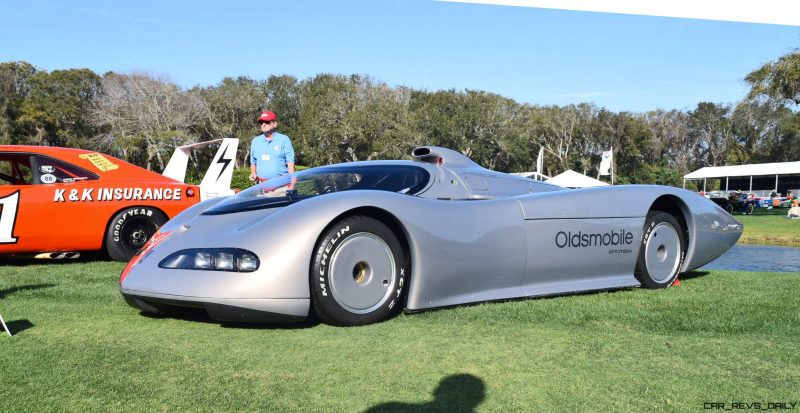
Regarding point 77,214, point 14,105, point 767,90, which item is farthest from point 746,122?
point 77,214

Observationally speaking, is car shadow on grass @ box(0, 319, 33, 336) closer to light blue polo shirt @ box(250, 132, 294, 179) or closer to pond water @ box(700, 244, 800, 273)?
light blue polo shirt @ box(250, 132, 294, 179)

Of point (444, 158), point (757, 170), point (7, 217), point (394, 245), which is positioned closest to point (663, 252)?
point (444, 158)

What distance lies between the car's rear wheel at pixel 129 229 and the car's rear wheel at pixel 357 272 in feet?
14.1

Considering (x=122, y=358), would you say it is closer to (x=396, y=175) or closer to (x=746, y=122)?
(x=396, y=175)

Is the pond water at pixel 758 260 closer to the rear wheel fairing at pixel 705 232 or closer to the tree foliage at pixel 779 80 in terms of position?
the rear wheel fairing at pixel 705 232

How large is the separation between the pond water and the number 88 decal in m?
7.72

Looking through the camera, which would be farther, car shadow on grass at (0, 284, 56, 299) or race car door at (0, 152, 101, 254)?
race car door at (0, 152, 101, 254)

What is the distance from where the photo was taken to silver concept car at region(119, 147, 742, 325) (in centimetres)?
330

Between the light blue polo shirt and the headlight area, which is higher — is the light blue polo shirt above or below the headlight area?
above

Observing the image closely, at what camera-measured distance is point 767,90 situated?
26.5 meters

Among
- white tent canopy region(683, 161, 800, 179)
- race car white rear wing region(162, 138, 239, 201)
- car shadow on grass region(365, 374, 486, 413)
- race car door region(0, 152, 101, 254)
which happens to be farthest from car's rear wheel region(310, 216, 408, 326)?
white tent canopy region(683, 161, 800, 179)

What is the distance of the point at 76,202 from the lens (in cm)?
674

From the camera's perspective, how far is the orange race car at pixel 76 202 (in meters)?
6.47

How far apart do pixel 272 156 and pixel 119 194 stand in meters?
1.69
